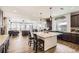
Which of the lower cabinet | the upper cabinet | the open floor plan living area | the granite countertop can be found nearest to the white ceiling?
the open floor plan living area

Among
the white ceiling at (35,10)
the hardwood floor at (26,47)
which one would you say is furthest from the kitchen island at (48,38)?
the white ceiling at (35,10)

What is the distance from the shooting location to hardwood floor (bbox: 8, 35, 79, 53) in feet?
8.06

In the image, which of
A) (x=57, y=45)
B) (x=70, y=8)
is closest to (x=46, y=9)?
(x=70, y=8)

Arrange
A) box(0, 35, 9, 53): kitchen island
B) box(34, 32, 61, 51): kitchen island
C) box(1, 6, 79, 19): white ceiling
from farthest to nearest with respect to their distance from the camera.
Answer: box(34, 32, 61, 51): kitchen island → box(1, 6, 79, 19): white ceiling → box(0, 35, 9, 53): kitchen island

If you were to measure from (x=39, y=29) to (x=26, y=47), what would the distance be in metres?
0.55

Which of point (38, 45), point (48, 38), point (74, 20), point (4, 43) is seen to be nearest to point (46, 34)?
point (48, 38)

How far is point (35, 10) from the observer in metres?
2.52

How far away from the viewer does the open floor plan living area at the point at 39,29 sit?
8.09ft

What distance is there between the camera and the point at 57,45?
2535mm

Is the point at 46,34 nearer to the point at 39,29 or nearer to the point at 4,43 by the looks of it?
the point at 39,29

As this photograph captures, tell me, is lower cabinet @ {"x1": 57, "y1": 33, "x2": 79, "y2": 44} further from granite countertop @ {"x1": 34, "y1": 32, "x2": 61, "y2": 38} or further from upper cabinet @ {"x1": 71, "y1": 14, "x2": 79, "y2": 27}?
upper cabinet @ {"x1": 71, "y1": 14, "x2": 79, "y2": 27}

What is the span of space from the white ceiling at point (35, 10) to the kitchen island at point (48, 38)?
1.47 ft

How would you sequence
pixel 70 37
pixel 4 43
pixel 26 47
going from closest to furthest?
pixel 4 43 < pixel 26 47 < pixel 70 37
